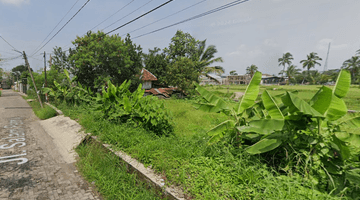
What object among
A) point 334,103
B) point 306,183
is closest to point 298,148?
point 306,183

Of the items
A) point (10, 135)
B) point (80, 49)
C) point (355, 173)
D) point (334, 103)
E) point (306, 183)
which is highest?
point (80, 49)

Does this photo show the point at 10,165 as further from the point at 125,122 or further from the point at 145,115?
the point at 145,115

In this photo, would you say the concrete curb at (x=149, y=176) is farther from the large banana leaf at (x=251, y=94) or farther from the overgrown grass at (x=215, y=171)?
the large banana leaf at (x=251, y=94)

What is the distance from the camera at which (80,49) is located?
1577 centimetres

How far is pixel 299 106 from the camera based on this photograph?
6.91 feet

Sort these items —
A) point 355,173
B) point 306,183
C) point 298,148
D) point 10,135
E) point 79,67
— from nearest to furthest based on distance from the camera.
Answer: point 355,173 < point 306,183 < point 298,148 < point 10,135 < point 79,67

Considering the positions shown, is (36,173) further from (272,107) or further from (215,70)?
(215,70)

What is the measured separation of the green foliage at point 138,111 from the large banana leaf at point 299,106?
9.52 ft

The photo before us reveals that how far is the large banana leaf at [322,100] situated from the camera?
2.19 metres

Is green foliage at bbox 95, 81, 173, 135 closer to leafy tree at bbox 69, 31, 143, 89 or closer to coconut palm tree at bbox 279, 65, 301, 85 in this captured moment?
leafy tree at bbox 69, 31, 143, 89

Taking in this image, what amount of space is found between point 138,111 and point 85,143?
1685mm

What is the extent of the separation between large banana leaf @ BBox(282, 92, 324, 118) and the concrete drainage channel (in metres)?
1.82

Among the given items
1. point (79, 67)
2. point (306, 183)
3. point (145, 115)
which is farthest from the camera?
point (79, 67)

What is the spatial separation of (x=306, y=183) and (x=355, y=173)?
1.71 feet
